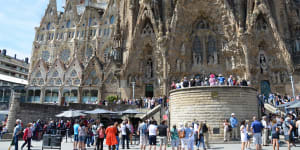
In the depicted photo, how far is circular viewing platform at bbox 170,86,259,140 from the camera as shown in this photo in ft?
57.1

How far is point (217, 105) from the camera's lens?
17547 mm

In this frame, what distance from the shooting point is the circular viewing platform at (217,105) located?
1741 cm

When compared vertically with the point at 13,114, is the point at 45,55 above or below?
above

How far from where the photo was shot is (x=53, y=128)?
1969cm

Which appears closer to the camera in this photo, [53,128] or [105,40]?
[53,128]

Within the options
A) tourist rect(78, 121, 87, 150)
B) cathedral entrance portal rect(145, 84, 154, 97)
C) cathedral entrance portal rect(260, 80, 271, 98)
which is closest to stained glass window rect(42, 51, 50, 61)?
cathedral entrance portal rect(145, 84, 154, 97)

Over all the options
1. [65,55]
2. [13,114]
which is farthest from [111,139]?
[65,55]

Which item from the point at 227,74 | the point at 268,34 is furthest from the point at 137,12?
the point at 268,34

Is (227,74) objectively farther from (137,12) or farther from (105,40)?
(105,40)

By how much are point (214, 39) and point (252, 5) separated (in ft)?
22.8

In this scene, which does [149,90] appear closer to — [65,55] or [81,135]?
[65,55]

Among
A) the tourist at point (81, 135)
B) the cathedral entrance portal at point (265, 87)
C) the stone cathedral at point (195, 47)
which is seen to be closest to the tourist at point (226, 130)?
the tourist at point (81, 135)

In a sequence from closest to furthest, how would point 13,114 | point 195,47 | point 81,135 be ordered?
point 81,135 < point 13,114 < point 195,47

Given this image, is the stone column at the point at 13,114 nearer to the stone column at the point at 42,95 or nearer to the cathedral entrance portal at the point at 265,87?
the stone column at the point at 42,95
